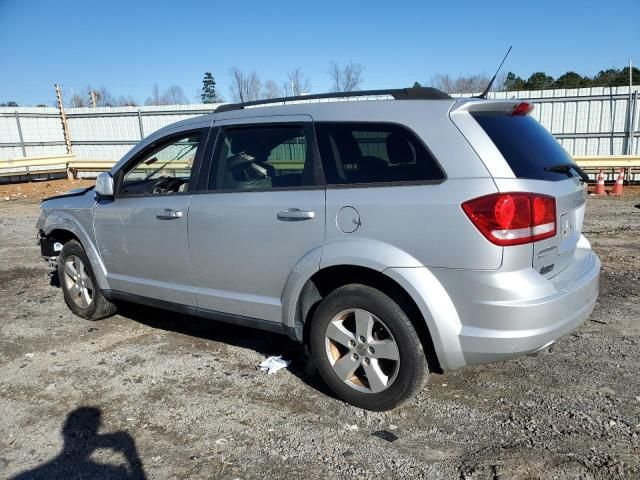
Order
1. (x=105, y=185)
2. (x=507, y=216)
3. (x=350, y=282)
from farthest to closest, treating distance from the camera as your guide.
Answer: (x=105, y=185)
(x=350, y=282)
(x=507, y=216)

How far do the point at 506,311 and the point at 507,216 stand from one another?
1.64ft

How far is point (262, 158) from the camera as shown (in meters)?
3.78

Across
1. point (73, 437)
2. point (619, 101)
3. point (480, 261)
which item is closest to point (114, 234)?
point (73, 437)

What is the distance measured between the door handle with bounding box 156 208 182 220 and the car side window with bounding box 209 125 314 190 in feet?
1.14

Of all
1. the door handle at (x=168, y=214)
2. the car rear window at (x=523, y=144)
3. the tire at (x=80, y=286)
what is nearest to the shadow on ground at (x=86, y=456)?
the door handle at (x=168, y=214)

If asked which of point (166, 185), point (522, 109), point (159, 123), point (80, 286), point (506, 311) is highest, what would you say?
point (159, 123)

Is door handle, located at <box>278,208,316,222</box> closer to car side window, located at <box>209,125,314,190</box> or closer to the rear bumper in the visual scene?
car side window, located at <box>209,125,314,190</box>

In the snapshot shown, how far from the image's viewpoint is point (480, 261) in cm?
275

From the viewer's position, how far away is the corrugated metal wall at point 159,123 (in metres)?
15.3

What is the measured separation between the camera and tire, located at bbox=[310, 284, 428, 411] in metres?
3.04

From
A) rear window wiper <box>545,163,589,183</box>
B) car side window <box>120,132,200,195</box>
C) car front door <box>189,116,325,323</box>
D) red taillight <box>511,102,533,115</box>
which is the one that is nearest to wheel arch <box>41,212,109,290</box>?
car side window <box>120,132,200,195</box>

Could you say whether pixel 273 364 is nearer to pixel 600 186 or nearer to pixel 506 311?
pixel 506 311

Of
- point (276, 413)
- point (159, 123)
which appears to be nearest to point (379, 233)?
point (276, 413)

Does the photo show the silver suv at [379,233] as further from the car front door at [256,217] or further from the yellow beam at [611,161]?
the yellow beam at [611,161]
